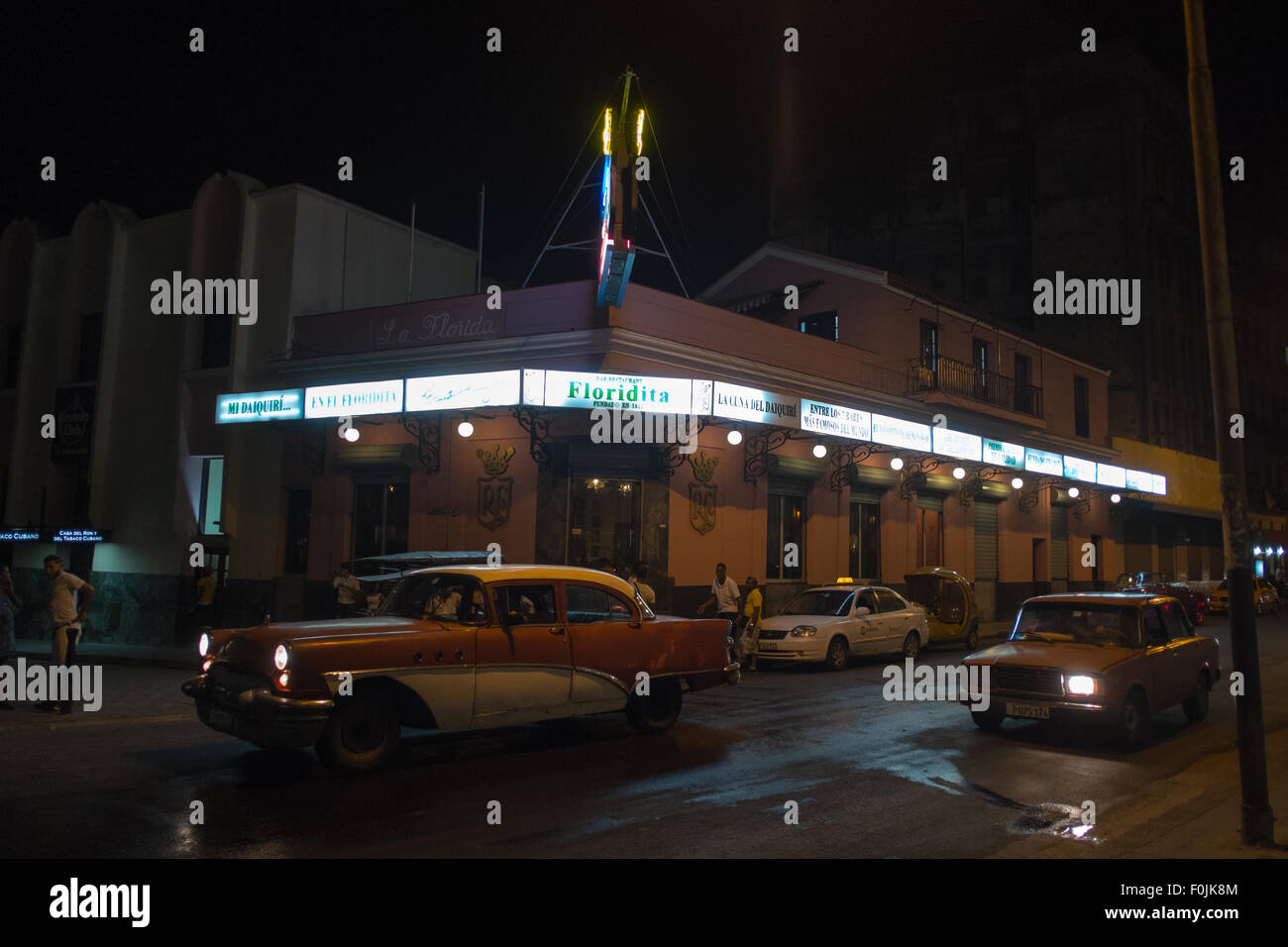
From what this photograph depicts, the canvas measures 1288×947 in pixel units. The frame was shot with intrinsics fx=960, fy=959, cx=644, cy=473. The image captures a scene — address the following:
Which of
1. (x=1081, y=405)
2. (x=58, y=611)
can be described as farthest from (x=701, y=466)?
(x=1081, y=405)

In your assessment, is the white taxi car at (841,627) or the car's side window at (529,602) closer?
the car's side window at (529,602)

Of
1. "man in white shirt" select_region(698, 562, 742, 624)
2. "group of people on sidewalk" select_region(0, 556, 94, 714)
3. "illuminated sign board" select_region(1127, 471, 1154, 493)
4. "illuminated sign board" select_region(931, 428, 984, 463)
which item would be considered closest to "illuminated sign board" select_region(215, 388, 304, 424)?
"group of people on sidewalk" select_region(0, 556, 94, 714)

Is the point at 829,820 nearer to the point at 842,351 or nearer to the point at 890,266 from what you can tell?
the point at 842,351

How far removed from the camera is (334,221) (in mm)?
21531

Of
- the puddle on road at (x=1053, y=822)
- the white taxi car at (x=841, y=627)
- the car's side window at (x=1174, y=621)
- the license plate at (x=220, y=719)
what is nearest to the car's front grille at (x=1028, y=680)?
the car's side window at (x=1174, y=621)

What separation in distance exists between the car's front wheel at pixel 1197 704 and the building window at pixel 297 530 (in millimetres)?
16395

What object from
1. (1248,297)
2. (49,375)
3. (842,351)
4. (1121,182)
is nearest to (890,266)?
(1121,182)

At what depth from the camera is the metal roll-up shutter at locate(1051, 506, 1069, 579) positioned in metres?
32.4

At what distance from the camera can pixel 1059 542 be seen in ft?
108

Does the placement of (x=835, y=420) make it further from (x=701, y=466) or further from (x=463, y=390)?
(x=463, y=390)

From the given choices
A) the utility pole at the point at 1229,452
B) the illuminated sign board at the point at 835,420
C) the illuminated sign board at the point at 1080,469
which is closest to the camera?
the utility pole at the point at 1229,452

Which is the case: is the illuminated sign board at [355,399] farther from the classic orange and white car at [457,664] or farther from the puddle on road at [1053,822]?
the puddle on road at [1053,822]

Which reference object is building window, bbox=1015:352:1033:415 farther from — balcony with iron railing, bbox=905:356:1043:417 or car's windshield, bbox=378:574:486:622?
car's windshield, bbox=378:574:486:622

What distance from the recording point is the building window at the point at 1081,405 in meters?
33.4
